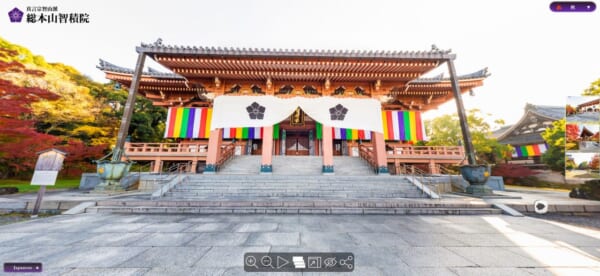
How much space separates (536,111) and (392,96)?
20.4 meters

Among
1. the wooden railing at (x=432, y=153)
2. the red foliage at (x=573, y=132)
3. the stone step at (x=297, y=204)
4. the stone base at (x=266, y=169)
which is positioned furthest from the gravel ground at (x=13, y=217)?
the red foliage at (x=573, y=132)

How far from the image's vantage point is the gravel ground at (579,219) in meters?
4.15

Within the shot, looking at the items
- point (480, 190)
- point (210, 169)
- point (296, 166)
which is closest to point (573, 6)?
point (480, 190)

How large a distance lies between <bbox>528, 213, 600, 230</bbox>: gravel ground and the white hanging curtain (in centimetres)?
625

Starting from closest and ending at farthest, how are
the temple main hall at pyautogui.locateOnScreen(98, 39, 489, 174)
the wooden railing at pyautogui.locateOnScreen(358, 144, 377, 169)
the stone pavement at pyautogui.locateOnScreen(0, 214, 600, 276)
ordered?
the stone pavement at pyautogui.locateOnScreen(0, 214, 600, 276)
the temple main hall at pyautogui.locateOnScreen(98, 39, 489, 174)
the wooden railing at pyautogui.locateOnScreen(358, 144, 377, 169)

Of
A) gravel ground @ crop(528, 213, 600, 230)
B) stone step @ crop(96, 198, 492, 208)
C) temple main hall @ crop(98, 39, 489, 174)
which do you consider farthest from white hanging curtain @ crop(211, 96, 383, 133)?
gravel ground @ crop(528, 213, 600, 230)

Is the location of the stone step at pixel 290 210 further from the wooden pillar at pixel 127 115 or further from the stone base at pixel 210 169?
the stone base at pixel 210 169

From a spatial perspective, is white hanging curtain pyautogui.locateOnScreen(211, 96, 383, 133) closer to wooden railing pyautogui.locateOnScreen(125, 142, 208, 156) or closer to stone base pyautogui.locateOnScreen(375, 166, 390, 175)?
stone base pyautogui.locateOnScreen(375, 166, 390, 175)

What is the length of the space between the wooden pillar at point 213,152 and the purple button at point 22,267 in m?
7.85

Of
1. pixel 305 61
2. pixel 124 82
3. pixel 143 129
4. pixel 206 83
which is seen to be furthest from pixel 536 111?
pixel 143 129

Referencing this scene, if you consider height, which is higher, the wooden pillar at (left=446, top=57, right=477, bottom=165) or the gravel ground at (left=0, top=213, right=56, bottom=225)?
the wooden pillar at (left=446, top=57, right=477, bottom=165)

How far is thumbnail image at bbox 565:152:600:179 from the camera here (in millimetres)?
6970

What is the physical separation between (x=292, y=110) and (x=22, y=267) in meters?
Answer: 9.21

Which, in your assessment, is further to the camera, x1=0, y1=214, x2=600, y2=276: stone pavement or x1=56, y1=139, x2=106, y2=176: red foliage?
x1=56, y1=139, x2=106, y2=176: red foliage
